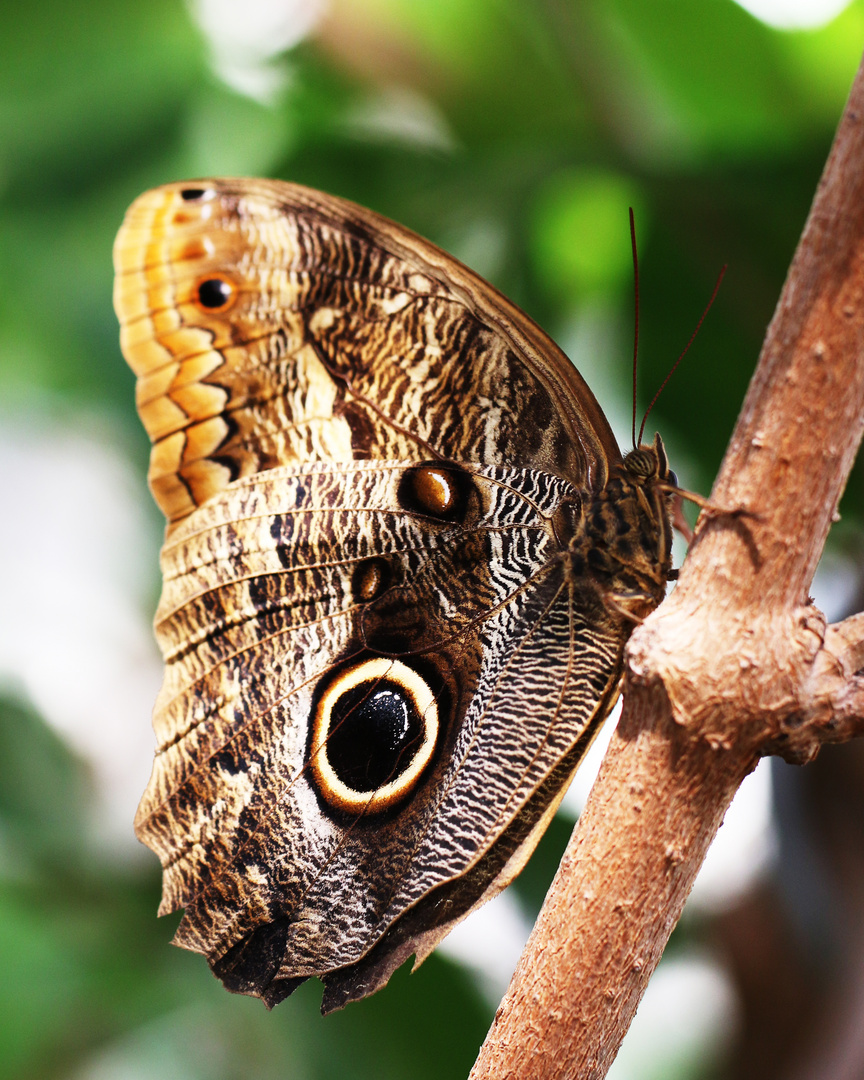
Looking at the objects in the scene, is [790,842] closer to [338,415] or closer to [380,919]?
[380,919]

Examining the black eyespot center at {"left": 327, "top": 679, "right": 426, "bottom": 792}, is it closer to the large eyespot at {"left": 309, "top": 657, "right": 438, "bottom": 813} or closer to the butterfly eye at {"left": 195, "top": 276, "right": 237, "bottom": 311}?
the large eyespot at {"left": 309, "top": 657, "right": 438, "bottom": 813}

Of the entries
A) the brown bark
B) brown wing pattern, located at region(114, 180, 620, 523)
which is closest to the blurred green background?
brown wing pattern, located at region(114, 180, 620, 523)

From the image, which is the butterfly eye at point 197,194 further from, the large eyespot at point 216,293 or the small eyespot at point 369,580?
the small eyespot at point 369,580

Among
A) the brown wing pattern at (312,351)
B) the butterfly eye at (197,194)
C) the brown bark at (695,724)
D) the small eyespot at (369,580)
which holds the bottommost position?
the brown bark at (695,724)

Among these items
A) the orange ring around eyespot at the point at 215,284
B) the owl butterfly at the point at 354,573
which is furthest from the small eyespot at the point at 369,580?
the orange ring around eyespot at the point at 215,284

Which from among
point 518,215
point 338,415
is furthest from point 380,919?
point 518,215
